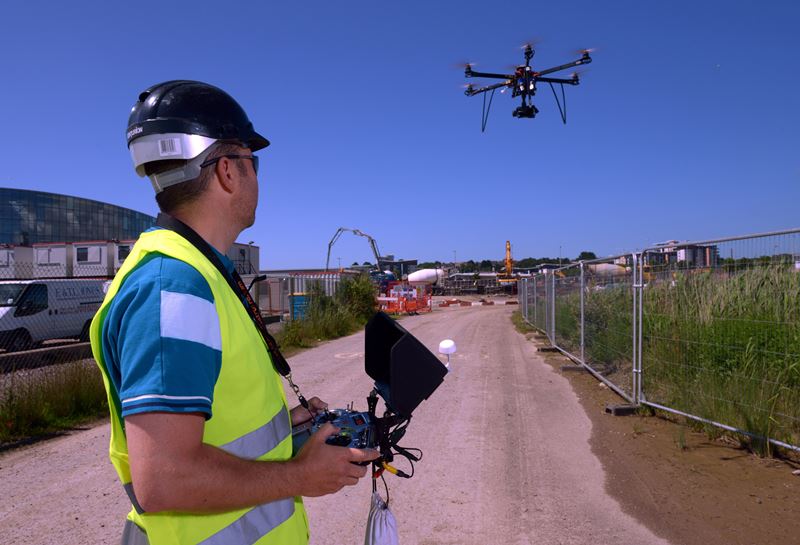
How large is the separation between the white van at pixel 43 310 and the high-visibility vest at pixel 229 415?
15.1m

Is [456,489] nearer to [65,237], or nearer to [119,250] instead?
[119,250]

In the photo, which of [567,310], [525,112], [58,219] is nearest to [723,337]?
[567,310]

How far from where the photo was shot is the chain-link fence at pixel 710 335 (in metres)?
5.21

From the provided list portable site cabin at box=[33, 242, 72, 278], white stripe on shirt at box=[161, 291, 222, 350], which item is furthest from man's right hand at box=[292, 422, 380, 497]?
portable site cabin at box=[33, 242, 72, 278]

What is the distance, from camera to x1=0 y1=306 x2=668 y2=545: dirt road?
13.5 ft

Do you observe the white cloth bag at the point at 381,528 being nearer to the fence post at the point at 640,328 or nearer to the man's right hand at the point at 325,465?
the man's right hand at the point at 325,465

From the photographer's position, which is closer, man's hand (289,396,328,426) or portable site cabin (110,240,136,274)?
man's hand (289,396,328,426)

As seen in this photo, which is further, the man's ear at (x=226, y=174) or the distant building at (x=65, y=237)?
the distant building at (x=65, y=237)

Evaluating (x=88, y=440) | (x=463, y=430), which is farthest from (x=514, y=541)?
(x=88, y=440)

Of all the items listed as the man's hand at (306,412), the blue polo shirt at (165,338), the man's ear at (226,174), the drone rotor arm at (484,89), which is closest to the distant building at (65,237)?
the drone rotor arm at (484,89)

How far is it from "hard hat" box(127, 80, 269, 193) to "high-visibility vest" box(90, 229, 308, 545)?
9.4 inches

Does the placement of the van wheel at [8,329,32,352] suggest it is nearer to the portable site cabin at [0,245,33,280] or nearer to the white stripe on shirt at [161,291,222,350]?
the portable site cabin at [0,245,33,280]

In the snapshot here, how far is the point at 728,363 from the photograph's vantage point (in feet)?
19.0

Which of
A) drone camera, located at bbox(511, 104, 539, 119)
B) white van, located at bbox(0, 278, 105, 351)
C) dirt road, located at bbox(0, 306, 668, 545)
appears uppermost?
drone camera, located at bbox(511, 104, 539, 119)
